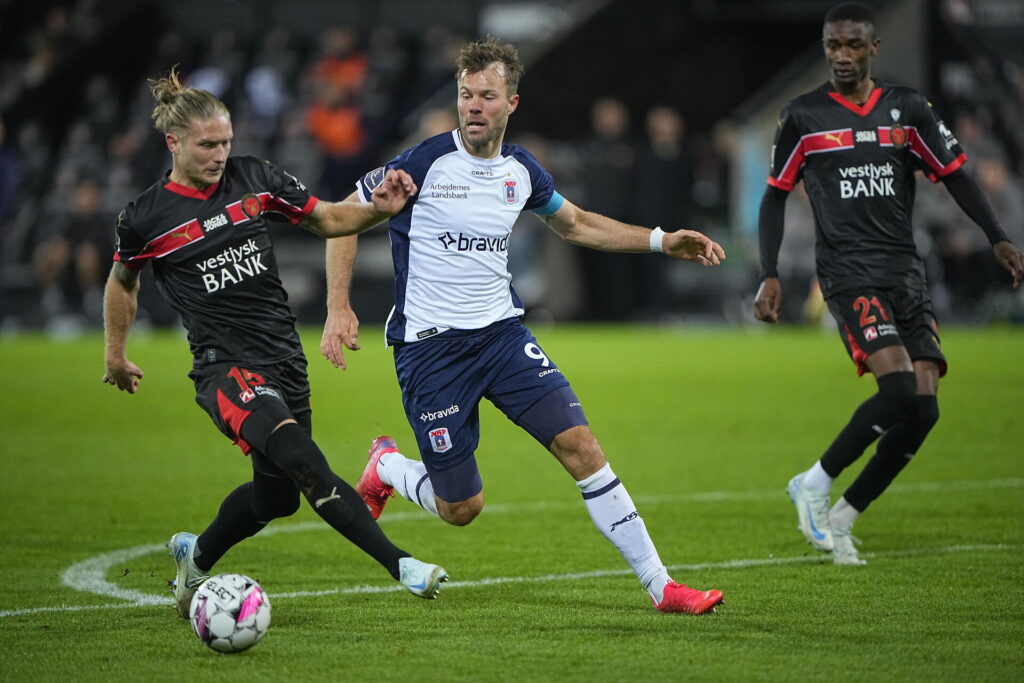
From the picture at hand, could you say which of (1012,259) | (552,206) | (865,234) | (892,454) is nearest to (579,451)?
(552,206)

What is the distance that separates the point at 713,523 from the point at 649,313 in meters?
17.5

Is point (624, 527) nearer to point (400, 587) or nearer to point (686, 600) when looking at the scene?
point (686, 600)

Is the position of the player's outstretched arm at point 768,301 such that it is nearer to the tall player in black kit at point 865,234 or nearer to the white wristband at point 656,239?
the tall player in black kit at point 865,234

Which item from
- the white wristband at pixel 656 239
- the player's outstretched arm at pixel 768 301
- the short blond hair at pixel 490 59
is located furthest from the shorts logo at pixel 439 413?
the player's outstretched arm at pixel 768 301

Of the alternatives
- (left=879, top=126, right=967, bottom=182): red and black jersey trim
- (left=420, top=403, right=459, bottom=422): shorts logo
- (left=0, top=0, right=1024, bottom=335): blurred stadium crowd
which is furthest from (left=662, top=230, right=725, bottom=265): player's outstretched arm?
(left=0, top=0, right=1024, bottom=335): blurred stadium crowd

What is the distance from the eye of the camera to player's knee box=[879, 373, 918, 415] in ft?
23.9

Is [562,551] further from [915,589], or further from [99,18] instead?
[99,18]

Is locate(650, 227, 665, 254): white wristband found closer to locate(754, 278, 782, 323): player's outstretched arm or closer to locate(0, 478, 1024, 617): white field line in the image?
locate(754, 278, 782, 323): player's outstretched arm

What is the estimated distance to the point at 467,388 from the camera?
6.42 m

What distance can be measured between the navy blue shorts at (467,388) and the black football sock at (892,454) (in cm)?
205

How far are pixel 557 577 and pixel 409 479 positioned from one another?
853 mm

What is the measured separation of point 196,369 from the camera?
626 cm

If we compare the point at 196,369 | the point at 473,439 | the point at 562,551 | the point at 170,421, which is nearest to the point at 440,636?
the point at 473,439

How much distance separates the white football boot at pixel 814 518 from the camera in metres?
7.46
